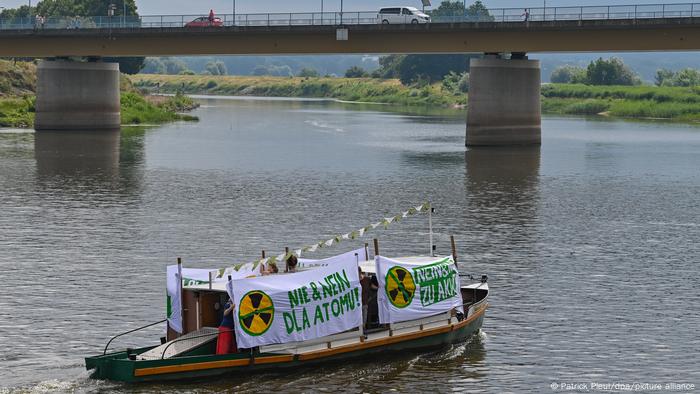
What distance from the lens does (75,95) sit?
4537 inches

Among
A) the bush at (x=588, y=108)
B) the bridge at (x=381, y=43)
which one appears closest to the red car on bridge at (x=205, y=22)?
the bridge at (x=381, y=43)

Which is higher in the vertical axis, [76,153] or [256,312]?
[256,312]

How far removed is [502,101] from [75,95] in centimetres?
4190

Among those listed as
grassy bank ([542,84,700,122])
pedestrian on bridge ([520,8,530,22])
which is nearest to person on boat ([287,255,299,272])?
pedestrian on bridge ([520,8,530,22])

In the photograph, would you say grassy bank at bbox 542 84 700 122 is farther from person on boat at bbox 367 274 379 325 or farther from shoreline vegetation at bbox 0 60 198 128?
person on boat at bbox 367 274 379 325

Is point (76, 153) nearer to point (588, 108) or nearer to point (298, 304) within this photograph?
point (298, 304)

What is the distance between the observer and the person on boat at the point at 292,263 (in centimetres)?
3102

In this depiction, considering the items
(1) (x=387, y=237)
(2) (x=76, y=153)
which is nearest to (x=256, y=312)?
(1) (x=387, y=237)

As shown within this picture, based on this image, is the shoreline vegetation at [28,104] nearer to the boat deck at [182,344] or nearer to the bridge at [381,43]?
the bridge at [381,43]

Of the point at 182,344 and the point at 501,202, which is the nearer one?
the point at 182,344

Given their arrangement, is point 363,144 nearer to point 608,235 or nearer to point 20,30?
point 20,30

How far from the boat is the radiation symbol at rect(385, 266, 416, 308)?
0.06m

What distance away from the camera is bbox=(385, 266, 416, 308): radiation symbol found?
31766 mm

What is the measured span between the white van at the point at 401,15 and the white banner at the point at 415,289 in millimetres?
70045
